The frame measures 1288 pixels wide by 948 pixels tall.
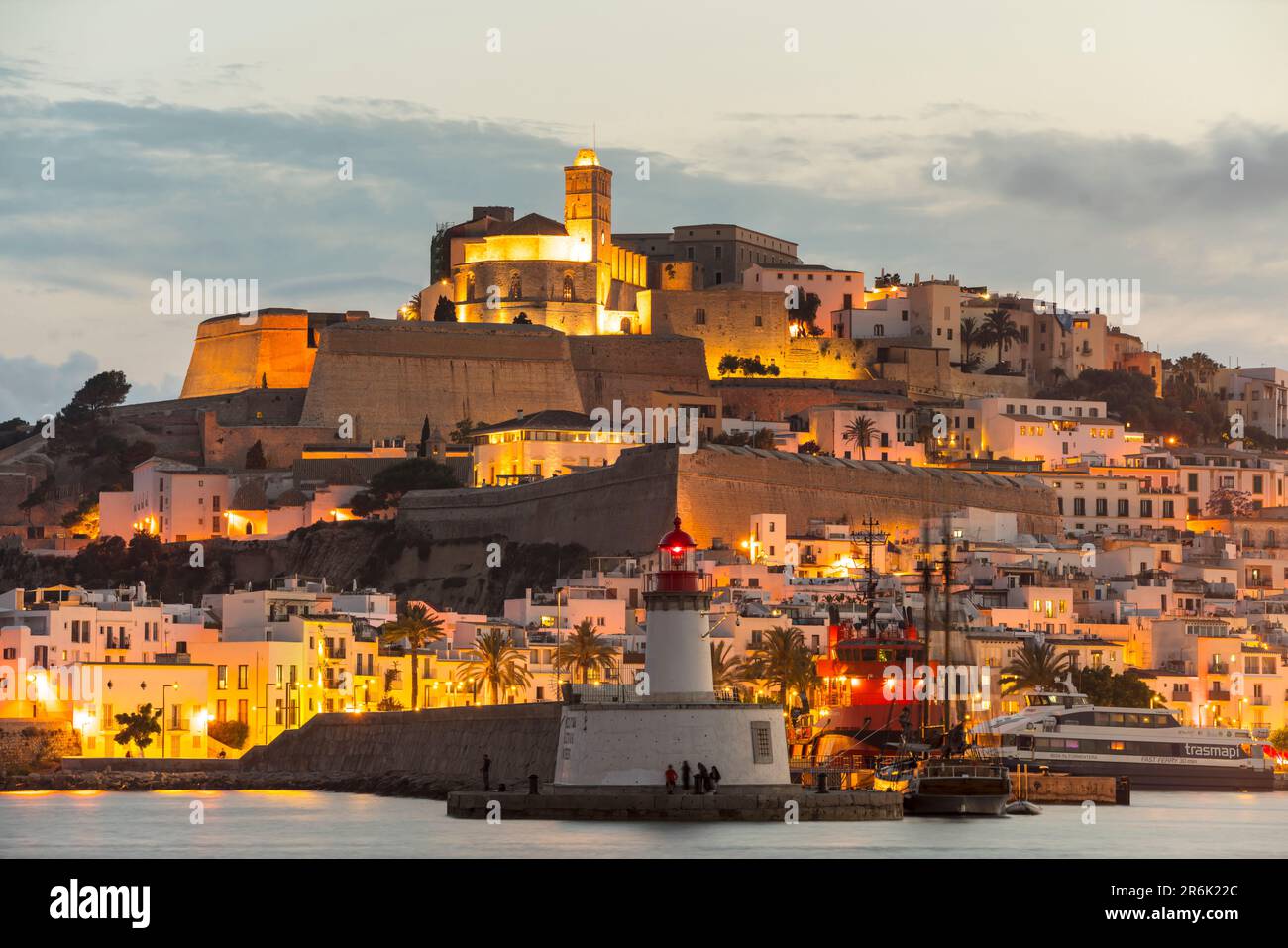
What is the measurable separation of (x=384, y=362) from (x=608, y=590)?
101 ft

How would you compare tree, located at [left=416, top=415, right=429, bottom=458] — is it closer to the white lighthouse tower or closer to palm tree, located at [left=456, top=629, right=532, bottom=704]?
palm tree, located at [left=456, top=629, right=532, bottom=704]

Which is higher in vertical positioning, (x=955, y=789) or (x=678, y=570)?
A: (x=678, y=570)

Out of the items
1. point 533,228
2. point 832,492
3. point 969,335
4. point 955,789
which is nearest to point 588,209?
point 533,228

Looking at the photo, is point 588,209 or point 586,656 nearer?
point 586,656

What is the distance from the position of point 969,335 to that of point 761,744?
70.5 m

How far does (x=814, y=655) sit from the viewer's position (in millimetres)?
55812

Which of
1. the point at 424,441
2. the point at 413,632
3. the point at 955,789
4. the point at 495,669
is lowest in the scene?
the point at 955,789

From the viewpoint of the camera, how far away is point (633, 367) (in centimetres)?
9512

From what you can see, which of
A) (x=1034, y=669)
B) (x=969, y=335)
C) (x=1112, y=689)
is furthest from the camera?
(x=969, y=335)

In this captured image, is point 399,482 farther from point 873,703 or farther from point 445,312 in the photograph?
point 873,703

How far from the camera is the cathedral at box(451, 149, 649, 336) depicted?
321 ft

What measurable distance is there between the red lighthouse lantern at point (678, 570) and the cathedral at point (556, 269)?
64765mm
